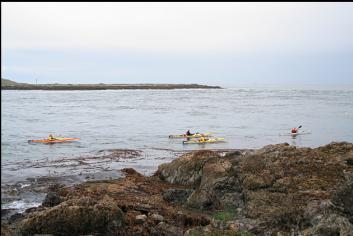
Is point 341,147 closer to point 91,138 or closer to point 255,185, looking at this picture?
point 255,185

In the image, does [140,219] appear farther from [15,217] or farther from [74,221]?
[15,217]

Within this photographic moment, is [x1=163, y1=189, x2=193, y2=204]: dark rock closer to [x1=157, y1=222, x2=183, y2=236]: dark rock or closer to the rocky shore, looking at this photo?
the rocky shore

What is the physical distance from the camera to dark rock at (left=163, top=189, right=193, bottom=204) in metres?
13.6

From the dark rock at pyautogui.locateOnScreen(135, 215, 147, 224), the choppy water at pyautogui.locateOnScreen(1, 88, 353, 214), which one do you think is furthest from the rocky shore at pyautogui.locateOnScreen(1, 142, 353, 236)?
the choppy water at pyautogui.locateOnScreen(1, 88, 353, 214)

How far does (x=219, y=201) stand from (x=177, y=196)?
6.05 ft

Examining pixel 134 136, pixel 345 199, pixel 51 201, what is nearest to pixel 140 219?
pixel 51 201

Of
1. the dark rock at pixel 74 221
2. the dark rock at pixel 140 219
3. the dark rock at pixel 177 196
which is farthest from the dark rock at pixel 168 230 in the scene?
the dark rock at pixel 177 196

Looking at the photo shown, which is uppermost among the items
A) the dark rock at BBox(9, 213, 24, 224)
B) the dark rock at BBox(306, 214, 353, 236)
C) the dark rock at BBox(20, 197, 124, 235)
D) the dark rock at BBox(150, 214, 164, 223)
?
the dark rock at BBox(306, 214, 353, 236)

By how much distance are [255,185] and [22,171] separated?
13.5 metres

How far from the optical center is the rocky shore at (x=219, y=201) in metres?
9.16

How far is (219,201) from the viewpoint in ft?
40.9

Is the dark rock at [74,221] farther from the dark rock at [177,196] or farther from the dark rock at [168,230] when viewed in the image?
the dark rock at [177,196]

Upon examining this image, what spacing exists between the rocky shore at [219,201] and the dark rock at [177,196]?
3 centimetres

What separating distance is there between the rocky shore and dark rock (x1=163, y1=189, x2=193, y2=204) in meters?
0.03
